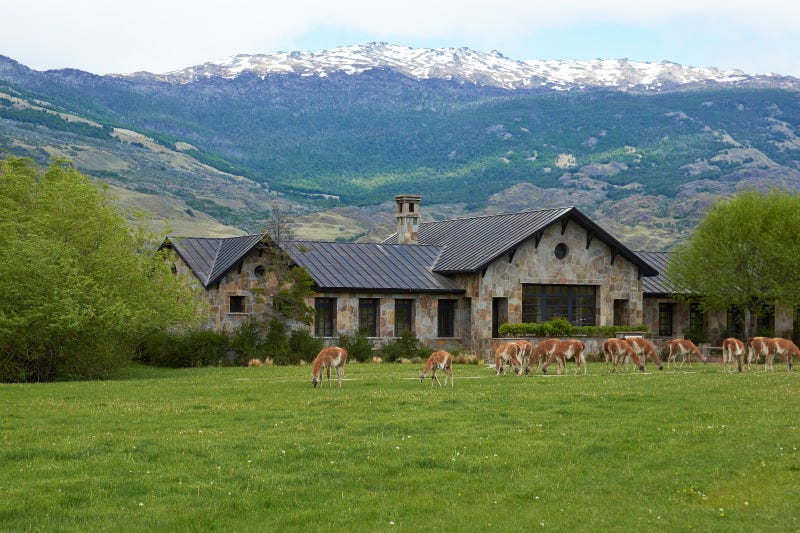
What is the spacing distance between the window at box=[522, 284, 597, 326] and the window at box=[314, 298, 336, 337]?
947 cm

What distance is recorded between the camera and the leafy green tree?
32.6 metres

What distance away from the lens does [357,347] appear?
46.2 metres

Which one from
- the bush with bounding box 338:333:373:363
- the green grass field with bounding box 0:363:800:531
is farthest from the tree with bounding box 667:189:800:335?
the green grass field with bounding box 0:363:800:531

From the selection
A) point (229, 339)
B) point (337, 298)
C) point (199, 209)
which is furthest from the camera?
point (199, 209)

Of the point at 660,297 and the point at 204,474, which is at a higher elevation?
the point at 660,297

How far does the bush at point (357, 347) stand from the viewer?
46094 millimetres

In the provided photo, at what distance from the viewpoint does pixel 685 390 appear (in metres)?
25.4

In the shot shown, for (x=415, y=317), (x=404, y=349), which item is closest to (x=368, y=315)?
(x=415, y=317)

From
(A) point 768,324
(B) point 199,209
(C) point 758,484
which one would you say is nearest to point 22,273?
(C) point 758,484

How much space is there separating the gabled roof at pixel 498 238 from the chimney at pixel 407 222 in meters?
1.01

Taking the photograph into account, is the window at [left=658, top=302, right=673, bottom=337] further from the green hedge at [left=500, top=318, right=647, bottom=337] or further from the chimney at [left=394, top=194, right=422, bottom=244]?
the chimney at [left=394, top=194, right=422, bottom=244]

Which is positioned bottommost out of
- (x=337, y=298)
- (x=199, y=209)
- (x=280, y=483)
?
(x=280, y=483)

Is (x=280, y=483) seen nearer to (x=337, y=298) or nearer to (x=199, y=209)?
(x=337, y=298)

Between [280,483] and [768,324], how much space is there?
157ft
